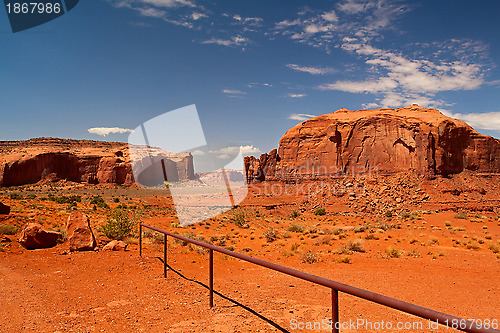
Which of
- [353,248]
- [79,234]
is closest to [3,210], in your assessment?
[79,234]

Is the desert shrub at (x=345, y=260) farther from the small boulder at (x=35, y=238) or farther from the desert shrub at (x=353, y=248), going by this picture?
the small boulder at (x=35, y=238)

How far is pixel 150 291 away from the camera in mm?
6164

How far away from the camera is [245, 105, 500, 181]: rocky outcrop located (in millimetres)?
41312

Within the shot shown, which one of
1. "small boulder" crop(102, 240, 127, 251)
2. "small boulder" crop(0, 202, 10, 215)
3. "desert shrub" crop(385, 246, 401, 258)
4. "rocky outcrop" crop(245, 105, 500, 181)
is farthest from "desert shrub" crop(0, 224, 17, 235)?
"rocky outcrop" crop(245, 105, 500, 181)

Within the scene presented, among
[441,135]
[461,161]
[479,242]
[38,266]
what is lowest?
[479,242]

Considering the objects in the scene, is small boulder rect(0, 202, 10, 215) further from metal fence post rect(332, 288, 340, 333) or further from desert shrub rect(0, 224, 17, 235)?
metal fence post rect(332, 288, 340, 333)

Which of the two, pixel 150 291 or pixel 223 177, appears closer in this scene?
pixel 150 291

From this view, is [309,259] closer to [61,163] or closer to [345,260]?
[345,260]

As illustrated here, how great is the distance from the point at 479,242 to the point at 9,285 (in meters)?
18.8

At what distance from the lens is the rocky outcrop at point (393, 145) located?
136ft

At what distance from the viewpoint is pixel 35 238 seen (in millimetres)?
9953

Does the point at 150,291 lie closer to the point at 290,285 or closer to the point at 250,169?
the point at 290,285

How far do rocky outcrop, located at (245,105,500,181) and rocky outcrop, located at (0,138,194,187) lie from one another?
50.5 m

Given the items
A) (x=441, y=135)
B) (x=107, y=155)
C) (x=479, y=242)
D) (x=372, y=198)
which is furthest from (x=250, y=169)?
(x=479, y=242)
